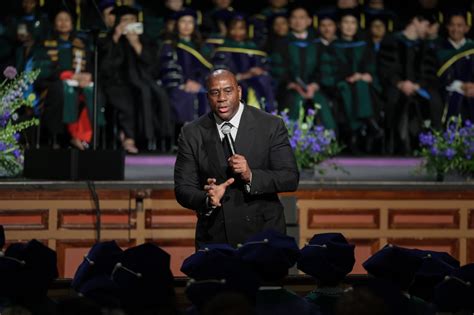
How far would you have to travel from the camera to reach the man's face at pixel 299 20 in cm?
1062

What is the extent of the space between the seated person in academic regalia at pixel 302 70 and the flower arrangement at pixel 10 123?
4.21 metres

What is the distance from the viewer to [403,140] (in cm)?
1044

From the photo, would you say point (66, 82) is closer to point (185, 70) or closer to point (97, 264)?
point (185, 70)

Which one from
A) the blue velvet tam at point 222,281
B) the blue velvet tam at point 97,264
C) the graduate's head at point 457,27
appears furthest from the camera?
the graduate's head at point 457,27

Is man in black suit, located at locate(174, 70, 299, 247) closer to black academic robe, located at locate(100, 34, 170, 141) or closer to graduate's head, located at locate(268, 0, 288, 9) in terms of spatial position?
black academic robe, located at locate(100, 34, 170, 141)

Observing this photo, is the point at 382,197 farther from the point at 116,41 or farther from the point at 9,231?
the point at 116,41

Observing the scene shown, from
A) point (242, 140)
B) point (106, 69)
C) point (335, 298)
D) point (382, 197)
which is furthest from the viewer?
point (106, 69)

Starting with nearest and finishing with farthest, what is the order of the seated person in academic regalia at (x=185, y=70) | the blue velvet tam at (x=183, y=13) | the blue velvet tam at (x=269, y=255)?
the blue velvet tam at (x=269, y=255)
the seated person in academic regalia at (x=185, y=70)
the blue velvet tam at (x=183, y=13)

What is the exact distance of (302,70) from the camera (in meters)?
10.6

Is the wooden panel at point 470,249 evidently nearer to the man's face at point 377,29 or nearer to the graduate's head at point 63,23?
the man's face at point 377,29

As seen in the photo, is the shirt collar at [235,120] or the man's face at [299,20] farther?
the man's face at [299,20]

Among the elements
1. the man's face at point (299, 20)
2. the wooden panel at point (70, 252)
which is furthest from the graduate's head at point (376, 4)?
the wooden panel at point (70, 252)

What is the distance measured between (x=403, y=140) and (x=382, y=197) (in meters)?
4.21

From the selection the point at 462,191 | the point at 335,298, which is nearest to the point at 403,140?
the point at 462,191
